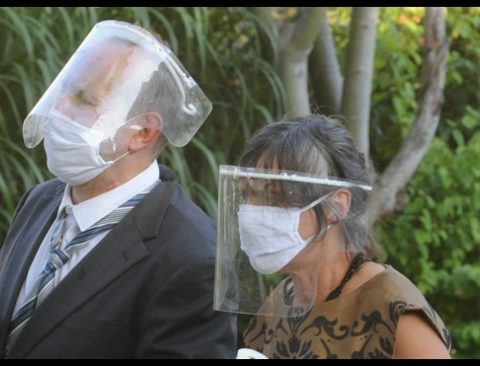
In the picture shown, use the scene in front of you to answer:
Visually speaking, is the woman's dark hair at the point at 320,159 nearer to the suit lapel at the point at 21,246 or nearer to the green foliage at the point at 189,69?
the suit lapel at the point at 21,246

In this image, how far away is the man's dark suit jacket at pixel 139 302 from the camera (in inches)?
99.8

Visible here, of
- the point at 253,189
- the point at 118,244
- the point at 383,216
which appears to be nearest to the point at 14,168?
the point at 383,216

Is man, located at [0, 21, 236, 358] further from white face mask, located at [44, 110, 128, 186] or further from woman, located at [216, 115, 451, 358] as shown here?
woman, located at [216, 115, 451, 358]

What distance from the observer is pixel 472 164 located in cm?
610

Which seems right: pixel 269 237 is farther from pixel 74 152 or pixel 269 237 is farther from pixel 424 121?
pixel 424 121

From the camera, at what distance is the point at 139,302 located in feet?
8.48

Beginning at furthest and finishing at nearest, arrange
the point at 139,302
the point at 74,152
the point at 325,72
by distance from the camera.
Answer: the point at 325,72 < the point at 74,152 < the point at 139,302

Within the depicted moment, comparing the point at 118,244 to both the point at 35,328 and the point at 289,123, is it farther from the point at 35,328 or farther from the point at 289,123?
the point at 289,123

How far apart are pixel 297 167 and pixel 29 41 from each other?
274 cm

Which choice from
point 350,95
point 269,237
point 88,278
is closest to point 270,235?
point 269,237

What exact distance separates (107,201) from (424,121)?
301 cm

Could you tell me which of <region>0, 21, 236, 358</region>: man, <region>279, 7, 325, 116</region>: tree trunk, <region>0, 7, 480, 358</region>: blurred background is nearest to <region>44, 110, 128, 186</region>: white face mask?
<region>0, 21, 236, 358</region>: man

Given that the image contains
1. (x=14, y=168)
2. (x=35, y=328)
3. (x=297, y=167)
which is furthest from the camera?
(x=14, y=168)

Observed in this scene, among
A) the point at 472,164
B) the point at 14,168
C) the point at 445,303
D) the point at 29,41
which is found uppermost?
the point at 29,41
